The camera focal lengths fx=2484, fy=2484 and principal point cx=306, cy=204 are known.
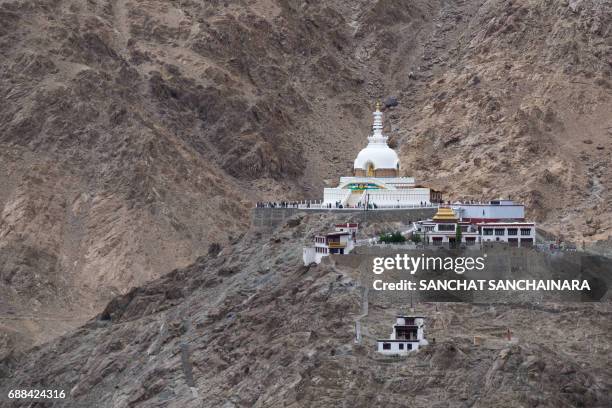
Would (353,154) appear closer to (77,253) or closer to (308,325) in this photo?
(77,253)

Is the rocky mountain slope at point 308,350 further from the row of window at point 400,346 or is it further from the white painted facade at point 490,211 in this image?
the white painted facade at point 490,211

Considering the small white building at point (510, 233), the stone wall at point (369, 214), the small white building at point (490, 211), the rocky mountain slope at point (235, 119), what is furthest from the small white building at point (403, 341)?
the rocky mountain slope at point (235, 119)

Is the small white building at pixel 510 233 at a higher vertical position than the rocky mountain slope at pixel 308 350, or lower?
higher

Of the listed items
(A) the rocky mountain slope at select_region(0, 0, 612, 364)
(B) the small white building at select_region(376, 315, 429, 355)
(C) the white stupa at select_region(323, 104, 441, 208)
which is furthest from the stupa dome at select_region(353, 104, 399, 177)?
(B) the small white building at select_region(376, 315, 429, 355)

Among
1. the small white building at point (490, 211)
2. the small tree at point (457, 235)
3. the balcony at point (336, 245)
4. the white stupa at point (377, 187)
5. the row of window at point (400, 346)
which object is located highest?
the white stupa at point (377, 187)

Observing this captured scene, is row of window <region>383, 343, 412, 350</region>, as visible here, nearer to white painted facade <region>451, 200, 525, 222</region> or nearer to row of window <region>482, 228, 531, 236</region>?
row of window <region>482, 228, 531, 236</region>

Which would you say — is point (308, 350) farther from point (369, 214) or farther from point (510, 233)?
point (369, 214)

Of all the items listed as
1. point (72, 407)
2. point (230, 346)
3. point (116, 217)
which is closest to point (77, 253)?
point (116, 217)
